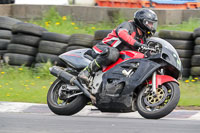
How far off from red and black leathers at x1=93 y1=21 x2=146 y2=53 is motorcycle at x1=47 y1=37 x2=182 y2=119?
14cm

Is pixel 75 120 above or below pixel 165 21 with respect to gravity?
above

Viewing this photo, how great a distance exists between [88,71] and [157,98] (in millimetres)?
1162

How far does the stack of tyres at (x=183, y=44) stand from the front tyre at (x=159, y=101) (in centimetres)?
330

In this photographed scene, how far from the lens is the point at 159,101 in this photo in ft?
19.0

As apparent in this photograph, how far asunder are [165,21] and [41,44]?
3.85 m

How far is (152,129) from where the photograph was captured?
188 inches

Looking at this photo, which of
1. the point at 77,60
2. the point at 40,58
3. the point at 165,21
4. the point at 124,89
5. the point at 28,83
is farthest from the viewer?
the point at 165,21

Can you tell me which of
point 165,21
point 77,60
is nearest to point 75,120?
point 77,60

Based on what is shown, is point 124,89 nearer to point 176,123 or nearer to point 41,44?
point 176,123

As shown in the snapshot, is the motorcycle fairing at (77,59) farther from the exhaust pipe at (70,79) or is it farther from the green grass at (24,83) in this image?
the green grass at (24,83)

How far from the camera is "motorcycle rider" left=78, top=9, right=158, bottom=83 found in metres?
6.24

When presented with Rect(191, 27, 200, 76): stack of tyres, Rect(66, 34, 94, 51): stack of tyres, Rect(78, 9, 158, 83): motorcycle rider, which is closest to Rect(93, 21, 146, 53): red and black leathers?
Rect(78, 9, 158, 83): motorcycle rider

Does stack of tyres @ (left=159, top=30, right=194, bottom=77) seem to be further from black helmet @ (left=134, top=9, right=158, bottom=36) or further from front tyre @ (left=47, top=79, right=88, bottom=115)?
front tyre @ (left=47, top=79, right=88, bottom=115)

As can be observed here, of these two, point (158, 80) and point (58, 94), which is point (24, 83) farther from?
point (158, 80)
